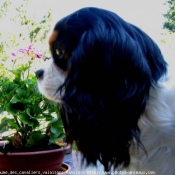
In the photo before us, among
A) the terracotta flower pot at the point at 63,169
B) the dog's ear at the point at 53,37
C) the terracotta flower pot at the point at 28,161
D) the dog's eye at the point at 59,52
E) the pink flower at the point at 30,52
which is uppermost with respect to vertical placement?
the dog's ear at the point at 53,37

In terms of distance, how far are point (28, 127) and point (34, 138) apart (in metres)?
0.05

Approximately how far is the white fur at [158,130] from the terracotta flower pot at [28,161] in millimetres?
281

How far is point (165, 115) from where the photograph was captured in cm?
67

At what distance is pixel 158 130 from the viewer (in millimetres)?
677

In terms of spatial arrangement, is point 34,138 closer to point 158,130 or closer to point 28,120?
point 28,120

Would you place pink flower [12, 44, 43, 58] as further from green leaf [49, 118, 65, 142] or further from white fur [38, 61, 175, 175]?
white fur [38, 61, 175, 175]

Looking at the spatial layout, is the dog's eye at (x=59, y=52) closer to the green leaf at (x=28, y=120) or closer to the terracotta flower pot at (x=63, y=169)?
the green leaf at (x=28, y=120)

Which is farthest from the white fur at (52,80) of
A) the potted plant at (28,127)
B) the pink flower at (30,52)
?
the pink flower at (30,52)

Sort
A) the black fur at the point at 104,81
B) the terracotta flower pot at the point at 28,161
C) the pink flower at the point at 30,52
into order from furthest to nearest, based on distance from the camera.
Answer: the pink flower at the point at 30,52
the terracotta flower pot at the point at 28,161
the black fur at the point at 104,81

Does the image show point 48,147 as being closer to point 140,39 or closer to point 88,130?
point 88,130

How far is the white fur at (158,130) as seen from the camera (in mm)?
670

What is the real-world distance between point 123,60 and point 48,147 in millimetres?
487

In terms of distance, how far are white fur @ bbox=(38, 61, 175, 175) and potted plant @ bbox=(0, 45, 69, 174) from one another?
287mm

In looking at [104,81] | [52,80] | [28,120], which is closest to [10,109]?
[28,120]
